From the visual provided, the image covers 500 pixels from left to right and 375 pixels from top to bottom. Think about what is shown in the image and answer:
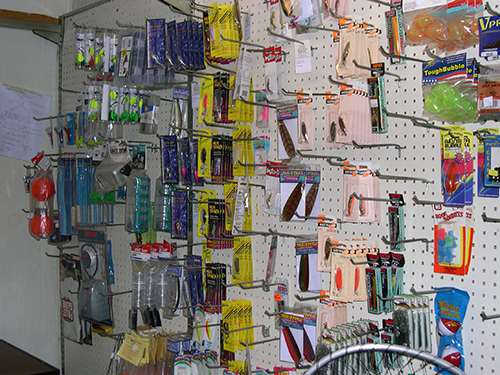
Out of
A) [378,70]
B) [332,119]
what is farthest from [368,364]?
[378,70]

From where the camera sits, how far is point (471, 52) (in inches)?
60.9

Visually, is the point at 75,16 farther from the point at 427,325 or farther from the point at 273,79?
the point at 427,325

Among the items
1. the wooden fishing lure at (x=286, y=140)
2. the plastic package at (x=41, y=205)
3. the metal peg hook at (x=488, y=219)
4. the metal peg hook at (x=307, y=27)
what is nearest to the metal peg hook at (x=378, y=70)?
the metal peg hook at (x=307, y=27)

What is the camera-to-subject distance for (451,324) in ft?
5.04

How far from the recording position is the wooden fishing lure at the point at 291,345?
2.02 m

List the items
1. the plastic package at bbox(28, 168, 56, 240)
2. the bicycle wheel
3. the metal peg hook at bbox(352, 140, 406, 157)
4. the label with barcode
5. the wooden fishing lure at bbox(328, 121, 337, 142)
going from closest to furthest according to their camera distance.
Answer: the label with barcode < the bicycle wheel < the metal peg hook at bbox(352, 140, 406, 157) < the wooden fishing lure at bbox(328, 121, 337, 142) < the plastic package at bbox(28, 168, 56, 240)

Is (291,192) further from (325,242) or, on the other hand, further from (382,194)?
(382,194)

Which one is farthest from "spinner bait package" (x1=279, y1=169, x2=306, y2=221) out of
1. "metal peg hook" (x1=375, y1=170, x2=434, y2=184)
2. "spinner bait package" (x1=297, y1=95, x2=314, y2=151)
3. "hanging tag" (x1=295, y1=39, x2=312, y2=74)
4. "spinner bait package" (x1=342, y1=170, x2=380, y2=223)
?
"hanging tag" (x1=295, y1=39, x2=312, y2=74)

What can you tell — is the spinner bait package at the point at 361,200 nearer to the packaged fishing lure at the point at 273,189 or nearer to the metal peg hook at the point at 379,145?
the metal peg hook at the point at 379,145

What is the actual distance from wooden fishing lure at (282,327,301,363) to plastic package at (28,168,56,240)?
1.86 metres

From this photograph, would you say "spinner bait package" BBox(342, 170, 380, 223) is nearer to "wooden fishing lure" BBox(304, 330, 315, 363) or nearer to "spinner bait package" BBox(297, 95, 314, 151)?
"spinner bait package" BBox(297, 95, 314, 151)

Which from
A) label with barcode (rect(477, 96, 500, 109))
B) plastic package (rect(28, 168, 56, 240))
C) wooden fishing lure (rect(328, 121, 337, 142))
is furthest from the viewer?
plastic package (rect(28, 168, 56, 240))

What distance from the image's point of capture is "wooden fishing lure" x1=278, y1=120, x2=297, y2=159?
2.07m

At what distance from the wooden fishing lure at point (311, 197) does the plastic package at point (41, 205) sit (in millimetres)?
1923
